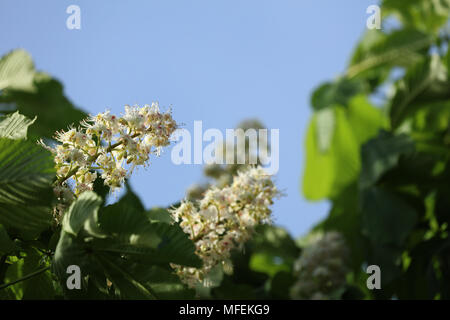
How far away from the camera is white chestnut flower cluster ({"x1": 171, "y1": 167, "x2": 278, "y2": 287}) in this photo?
1327 mm

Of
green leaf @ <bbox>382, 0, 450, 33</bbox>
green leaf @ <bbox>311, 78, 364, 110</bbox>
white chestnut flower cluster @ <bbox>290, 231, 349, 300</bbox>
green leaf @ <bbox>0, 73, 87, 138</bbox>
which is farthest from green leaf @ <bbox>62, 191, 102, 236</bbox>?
green leaf @ <bbox>382, 0, 450, 33</bbox>

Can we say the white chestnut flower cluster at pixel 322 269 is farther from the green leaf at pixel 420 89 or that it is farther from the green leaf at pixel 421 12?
the green leaf at pixel 421 12

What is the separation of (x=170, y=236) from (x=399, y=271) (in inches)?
60.3

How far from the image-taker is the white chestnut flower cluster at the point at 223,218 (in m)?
1.33

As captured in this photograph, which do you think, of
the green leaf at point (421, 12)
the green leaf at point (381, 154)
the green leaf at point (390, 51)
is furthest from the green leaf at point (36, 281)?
the green leaf at point (421, 12)

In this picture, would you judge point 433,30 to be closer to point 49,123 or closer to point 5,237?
point 49,123

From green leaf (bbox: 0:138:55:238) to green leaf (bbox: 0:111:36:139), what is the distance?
0.18 ft

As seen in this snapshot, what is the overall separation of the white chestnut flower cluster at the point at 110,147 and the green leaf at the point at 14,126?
11cm

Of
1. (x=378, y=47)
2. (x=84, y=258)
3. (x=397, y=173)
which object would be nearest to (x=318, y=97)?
(x=378, y=47)

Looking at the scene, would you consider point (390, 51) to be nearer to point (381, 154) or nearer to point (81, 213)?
point (381, 154)

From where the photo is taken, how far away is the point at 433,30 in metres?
3.95

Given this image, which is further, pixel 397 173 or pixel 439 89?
pixel 439 89
